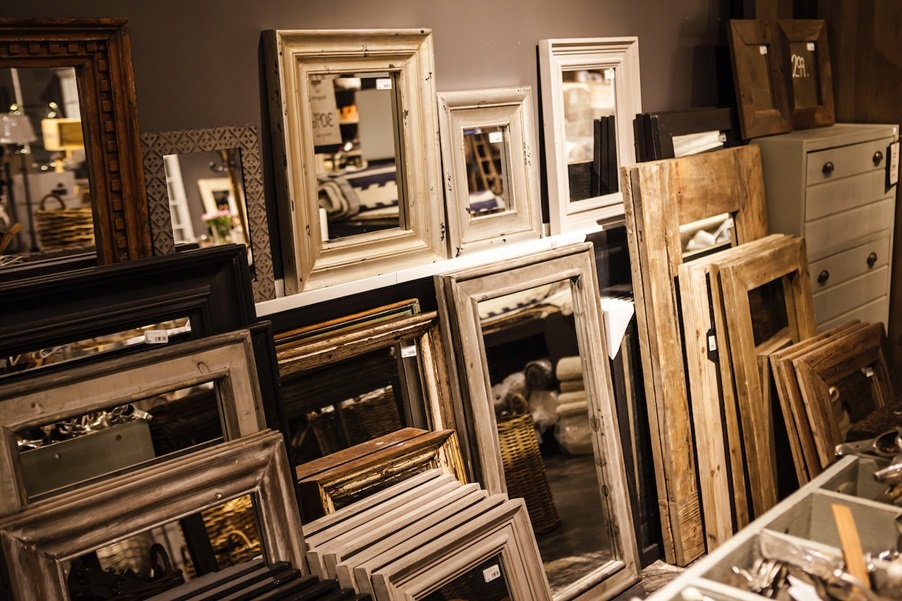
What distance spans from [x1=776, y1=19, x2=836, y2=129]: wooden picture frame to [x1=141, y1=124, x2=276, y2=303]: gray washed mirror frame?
2.43 metres

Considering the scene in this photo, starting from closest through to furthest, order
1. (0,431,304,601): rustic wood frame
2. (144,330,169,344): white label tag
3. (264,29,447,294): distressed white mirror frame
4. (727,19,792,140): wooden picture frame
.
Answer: (0,431,304,601): rustic wood frame → (144,330,169,344): white label tag → (264,29,447,294): distressed white mirror frame → (727,19,792,140): wooden picture frame

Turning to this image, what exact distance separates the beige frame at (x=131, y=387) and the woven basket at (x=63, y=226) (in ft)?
1.08

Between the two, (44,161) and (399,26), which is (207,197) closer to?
(44,161)

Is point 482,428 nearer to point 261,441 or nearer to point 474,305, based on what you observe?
point 474,305

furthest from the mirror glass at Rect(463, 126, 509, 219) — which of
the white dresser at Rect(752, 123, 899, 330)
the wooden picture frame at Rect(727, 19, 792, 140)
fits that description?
the white dresser at Rect(752, 123, 899, 330)

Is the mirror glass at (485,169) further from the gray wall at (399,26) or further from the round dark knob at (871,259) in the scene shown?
the round dark knob at (871,259)

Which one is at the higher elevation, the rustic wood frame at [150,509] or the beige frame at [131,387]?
the beige frame at [131,387]

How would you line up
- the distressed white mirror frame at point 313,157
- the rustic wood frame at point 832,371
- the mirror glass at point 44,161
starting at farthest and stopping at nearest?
the rustic wood frame at point 832,371
the distressed white mirror frame at point 313,157
the mirror glass at point 44,161

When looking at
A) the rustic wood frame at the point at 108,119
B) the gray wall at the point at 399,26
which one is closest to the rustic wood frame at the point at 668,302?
the gray wall at the point at 399,26

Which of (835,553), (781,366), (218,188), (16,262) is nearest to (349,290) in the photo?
(218,188)

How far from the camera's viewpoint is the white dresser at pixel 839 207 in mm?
3492

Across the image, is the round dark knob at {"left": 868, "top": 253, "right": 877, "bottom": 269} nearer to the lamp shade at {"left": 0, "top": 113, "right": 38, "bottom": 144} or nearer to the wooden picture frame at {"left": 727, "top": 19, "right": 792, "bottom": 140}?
the wooden picture frame at {"left": 727, "top": 19, "right": 792, "bottom": 140}

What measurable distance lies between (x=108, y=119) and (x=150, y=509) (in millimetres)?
868

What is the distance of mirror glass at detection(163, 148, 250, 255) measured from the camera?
2178 millimetres
